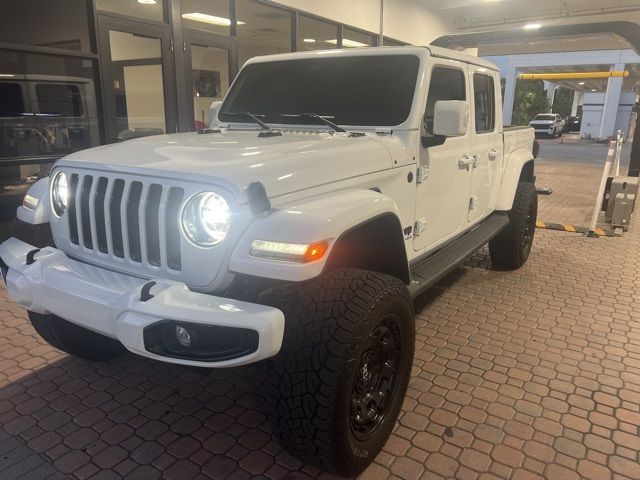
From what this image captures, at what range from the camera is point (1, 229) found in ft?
17.9

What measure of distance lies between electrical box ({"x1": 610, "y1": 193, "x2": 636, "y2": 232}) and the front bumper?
6.34m

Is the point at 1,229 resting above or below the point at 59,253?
below

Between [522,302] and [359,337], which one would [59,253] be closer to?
[359,337]

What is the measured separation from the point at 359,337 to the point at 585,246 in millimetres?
4996

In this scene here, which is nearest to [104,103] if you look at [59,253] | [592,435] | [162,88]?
[162,88]

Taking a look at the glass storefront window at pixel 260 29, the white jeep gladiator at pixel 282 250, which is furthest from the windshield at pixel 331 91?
the glass storefront window at pixel 260 29

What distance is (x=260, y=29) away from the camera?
902 centimetres

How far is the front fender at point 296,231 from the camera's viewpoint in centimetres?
184

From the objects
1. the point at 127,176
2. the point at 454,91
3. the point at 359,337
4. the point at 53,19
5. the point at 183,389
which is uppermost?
the point at 53,19

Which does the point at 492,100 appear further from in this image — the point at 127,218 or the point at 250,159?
the point at 127,218

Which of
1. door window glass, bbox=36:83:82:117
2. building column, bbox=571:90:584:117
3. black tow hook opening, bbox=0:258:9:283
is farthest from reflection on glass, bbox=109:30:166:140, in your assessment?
building column, bbox=571:90:584:117

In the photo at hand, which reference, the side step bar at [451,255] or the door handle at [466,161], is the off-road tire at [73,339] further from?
the door handle at [466,161]

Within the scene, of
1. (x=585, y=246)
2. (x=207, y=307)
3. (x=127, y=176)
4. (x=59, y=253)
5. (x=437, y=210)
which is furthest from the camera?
(x=585, y=246)

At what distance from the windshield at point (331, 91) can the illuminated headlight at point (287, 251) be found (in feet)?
4.69
